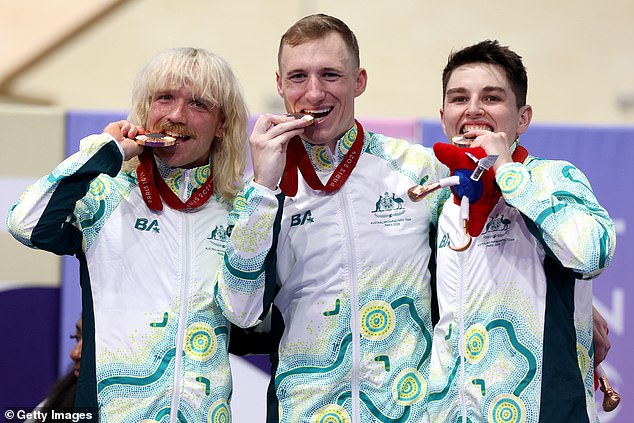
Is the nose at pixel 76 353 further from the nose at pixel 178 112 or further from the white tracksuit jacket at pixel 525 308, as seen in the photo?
A: the white tracksuit jacket at pixel 525 308

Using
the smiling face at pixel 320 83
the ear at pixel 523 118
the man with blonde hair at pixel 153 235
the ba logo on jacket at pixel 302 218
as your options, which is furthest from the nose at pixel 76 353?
the ear at pixel 523 118

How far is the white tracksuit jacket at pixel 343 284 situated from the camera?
2475 millimetres

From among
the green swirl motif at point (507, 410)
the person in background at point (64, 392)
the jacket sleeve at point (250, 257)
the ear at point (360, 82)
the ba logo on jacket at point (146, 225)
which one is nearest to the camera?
the green swirl motif at point (507, 410)

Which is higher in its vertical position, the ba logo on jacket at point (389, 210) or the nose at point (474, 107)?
the nose at point (474, 107)

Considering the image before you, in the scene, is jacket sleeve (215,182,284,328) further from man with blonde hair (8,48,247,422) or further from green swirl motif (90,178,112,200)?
green swirl motif (90,178,112,200)

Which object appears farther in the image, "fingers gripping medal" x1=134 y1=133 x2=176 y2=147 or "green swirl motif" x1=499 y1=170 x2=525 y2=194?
"fingers gripping medal" x1=134 y1=133 x2=176 y2=147

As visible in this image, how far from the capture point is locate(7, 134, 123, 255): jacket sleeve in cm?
247

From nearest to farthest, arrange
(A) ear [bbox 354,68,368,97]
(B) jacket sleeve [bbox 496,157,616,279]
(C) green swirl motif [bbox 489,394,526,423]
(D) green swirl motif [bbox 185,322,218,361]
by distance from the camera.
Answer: (B) jacket sleeve [bbox 496,157,616,279] < (C) green swirl motif [bbox 489,394,526,423] < (D) green swirl motif [bbox 185,322,218,361] < (A) ear [bbox 354,68,368,97]

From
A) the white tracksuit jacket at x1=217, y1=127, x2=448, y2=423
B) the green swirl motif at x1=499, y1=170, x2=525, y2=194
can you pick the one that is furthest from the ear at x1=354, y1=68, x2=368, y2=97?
the green swirl motif at x1=499, y1=170, x2=525, y2=194

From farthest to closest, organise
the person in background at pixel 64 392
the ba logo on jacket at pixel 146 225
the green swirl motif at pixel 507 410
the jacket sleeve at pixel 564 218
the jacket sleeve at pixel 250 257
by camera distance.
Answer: the person in background at pixel 64 392
the ba logo on jacket at pixel 146 225
the jacket sleeve at pixel 250 257
the green swirl motif at pixel 507 410
the jacket sleeve at pixel 564 218

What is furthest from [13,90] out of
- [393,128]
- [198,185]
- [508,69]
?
[508,69]

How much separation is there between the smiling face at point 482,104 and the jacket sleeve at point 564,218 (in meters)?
0.26

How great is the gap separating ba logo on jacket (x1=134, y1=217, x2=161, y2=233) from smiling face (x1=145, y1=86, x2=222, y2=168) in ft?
0.64

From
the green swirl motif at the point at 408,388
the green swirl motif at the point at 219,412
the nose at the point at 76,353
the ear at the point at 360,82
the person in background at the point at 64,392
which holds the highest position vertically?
the ear at the point at 360,82
